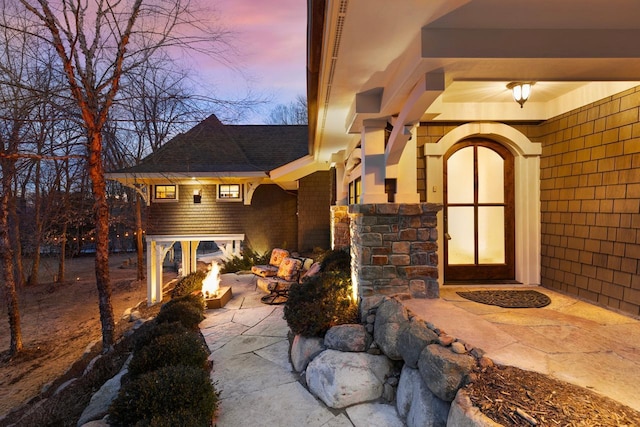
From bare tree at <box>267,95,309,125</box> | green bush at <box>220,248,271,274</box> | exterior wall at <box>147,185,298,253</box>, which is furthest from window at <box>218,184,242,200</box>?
bare tree at <box>267,95,309,125</box>

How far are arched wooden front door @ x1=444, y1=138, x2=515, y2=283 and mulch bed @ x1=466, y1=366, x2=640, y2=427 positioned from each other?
242cm

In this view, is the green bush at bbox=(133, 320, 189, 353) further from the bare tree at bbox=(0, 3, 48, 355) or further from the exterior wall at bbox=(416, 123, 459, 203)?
the exterior wall at bbox=(416, 123, 459, 203)

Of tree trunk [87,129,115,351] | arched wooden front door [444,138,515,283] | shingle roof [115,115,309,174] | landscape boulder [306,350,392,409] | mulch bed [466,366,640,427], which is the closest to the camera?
mulch bed [466,366,640,427]

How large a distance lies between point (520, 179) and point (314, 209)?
279 inches

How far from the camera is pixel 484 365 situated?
216cm

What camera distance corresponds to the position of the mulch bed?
5.38ft

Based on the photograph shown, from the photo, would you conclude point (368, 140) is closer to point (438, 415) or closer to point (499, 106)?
point (499, 106)

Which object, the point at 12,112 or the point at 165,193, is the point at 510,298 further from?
the point at 165,193

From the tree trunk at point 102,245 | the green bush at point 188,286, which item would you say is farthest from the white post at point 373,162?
the green bush at point 188,286

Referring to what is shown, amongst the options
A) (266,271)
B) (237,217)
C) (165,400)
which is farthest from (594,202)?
(237,217)

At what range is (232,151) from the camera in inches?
452

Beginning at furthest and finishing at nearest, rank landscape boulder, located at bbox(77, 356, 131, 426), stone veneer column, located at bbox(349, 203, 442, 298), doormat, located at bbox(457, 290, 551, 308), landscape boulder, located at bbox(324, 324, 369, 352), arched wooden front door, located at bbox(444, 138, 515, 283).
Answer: arched wooden front door, located at bbox(444, 138, 515, 283) → stone veneer column, located at bbox(349, 203, 442, 298) → doormat, located at bbox(457, 290, 551, 308) → landscape boulder, located at bbox(324, 324, 369, 352) → landscape boulder, located at bbox(77, 356, 131, 426)

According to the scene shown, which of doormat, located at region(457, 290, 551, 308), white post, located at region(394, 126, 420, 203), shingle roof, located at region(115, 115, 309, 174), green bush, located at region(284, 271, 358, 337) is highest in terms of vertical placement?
shingle roof, located at region(115, 115, 309, 174)

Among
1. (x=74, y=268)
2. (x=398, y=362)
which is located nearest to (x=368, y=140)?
(x=398, y=362)
